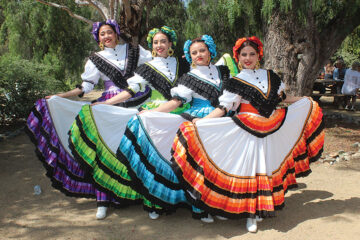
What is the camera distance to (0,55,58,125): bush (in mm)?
8234

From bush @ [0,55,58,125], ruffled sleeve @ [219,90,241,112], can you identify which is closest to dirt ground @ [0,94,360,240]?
ruffled sleeve @ [219,90,241,112]

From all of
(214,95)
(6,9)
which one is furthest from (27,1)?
(214,95)

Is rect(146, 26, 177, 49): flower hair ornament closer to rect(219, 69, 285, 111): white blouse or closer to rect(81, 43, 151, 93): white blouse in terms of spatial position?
rect(81, 43, 151, 93): white blouse

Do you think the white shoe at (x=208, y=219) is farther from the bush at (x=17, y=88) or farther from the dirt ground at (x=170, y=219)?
the bush at (x=17, y=88)

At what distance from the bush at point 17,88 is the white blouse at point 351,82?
341 inches

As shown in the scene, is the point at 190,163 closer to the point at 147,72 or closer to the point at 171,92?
the point at 171,92

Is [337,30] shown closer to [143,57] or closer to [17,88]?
[143,57]

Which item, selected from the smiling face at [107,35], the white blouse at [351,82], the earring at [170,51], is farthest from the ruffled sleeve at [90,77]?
the white blouse at [351,82]

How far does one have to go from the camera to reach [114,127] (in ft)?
11.8

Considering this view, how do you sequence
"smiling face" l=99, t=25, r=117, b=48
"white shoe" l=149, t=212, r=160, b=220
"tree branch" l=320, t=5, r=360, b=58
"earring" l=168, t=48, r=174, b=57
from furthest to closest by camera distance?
"tree branch" l=320, t=5, r=360, b=58
"smiling face" l=99, t=25, r=117, b=48
"earring" l=168, t=48, r=174, b=57
"white shoe" l=149, t=212, r=160, b=220

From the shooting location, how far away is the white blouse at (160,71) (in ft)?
11.9

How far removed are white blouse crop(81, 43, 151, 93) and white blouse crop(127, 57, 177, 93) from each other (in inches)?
15.2

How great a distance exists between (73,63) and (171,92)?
1429cm

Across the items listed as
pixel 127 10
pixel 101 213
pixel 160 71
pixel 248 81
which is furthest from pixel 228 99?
pixel 127 10
